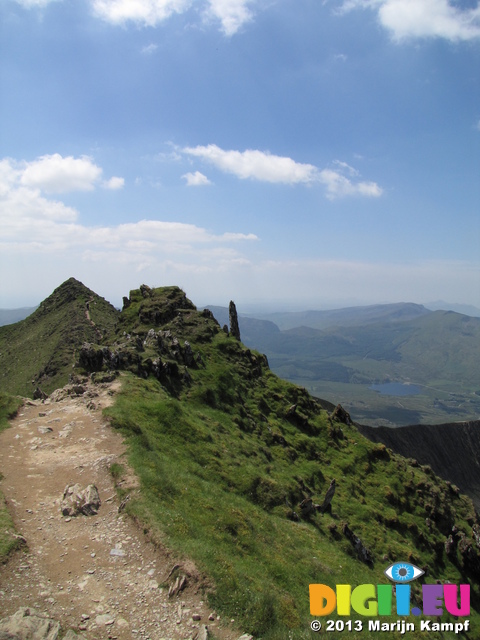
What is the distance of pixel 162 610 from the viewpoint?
1590cm

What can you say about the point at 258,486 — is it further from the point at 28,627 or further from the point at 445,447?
the point at 445,447

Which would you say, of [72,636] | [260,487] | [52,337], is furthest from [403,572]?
[52,337]

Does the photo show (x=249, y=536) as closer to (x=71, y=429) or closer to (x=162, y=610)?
(x=162, y=610)

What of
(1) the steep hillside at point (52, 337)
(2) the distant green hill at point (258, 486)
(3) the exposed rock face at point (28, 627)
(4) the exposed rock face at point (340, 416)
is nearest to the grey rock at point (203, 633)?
(2) the distant green hill at point (258, 486)

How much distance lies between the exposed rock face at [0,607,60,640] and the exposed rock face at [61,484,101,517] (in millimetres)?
6934

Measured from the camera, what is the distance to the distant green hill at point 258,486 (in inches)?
805

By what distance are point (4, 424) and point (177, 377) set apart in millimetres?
22884

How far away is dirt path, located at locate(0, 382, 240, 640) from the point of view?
15.2 meters

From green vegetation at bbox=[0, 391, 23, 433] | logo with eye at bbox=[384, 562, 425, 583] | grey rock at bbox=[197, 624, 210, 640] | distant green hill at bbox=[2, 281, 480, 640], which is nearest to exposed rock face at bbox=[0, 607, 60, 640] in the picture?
grey rock at bbox=[197, 624, 210, 640]

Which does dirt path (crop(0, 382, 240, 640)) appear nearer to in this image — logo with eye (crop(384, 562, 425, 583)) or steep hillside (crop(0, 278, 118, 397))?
logo with eye (crop(384, 562, 425, 583))

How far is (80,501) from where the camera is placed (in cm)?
2206

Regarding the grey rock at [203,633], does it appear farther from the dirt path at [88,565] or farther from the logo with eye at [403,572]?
the logo with eye at [403,572]

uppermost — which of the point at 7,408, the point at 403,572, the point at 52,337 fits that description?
the point at 52,337

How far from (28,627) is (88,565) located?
13.7 ft
